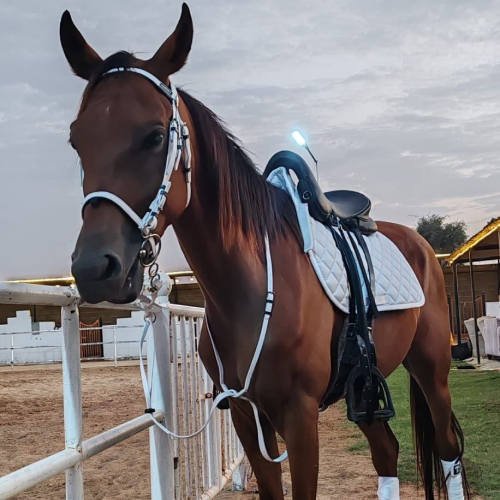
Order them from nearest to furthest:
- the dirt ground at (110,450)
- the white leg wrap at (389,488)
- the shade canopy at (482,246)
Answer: the white leg wrap at (389,488) < the dirt ground at (110,450) < the shade canopy at (482,246)

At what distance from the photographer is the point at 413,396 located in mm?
3125

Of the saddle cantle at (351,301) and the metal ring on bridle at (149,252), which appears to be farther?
the saddle cantle at (351,301)

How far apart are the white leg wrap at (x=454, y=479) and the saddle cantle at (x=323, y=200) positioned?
1268mm

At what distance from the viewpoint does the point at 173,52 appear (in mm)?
1632

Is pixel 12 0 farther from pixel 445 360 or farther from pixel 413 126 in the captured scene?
pixel 413 126

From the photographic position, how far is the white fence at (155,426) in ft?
4.22

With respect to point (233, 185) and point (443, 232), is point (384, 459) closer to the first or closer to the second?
point (233, 185)

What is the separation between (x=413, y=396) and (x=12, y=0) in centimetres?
836

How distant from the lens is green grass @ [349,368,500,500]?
3.75 metres

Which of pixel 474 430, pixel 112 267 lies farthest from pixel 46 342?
pixel 112 267

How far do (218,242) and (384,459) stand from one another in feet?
5.13

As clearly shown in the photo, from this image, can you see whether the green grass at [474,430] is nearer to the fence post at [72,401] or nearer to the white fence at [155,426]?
the white fence at [155,426]

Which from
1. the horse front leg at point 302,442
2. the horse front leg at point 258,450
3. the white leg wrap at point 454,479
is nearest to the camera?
the horse front leg at point 302,442

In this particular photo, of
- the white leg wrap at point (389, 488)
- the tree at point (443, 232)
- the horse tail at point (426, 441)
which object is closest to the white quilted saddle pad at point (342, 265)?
the horse tail at point (426, 441)
